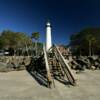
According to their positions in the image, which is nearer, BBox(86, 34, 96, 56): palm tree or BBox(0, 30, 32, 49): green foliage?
BBox(86, 34, 96, 56): palm tree

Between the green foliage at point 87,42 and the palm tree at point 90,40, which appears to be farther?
the green foliage at point 87,42

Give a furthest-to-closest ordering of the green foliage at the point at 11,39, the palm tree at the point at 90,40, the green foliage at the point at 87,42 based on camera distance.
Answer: the green foliage at the point at 11,39 < the green foliage at the point at 87,42 < the palm tree at the point at 90,40

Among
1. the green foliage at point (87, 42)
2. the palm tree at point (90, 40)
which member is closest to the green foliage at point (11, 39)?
the green foliage at point (87, 42)

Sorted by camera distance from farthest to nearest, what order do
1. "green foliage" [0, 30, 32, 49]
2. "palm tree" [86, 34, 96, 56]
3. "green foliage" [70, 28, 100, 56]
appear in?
1. "green foliage" [0, 30, 32, 49]
2. "green foliage" [70, 28, 100, 56]
3. "palm tree" [86, 34, 96, 56]

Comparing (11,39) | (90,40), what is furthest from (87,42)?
(11,39)

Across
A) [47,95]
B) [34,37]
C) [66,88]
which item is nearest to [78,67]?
[66,88]

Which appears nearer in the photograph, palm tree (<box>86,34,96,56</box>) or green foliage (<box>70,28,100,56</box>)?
palm tree (<box>86,34,96,56</box>)

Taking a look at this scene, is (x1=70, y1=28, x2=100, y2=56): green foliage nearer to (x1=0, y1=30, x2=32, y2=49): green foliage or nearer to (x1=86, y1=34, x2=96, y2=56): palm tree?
(x1=86, y1=34, x2=96, y2=56): palm tree

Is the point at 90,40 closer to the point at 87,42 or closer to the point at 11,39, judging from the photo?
the point at 87,42

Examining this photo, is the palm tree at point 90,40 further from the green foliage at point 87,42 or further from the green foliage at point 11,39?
the green foliage at point 11,39

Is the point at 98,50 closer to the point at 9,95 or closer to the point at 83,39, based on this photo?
the point at 83,39

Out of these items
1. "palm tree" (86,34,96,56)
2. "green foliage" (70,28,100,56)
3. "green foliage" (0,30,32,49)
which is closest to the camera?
"palm tree" (86,34,96,56)

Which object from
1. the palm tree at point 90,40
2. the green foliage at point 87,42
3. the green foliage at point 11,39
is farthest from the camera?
the green foliage at point 11,39

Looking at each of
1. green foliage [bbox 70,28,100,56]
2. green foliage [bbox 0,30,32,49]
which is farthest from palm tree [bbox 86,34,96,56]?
green foliage [bbox 0,30,32,49]
